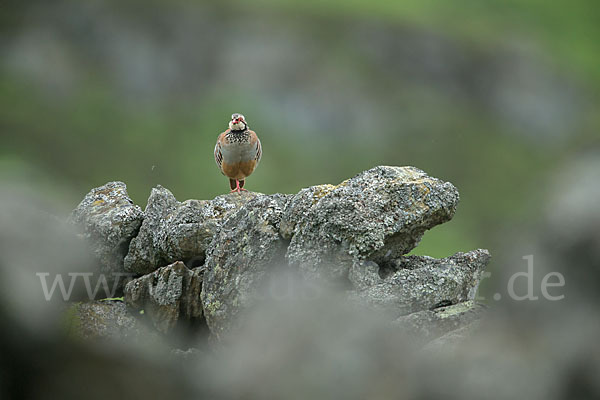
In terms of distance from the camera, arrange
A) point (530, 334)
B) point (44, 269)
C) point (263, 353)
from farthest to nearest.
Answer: point (44, 269) → point (530, 334) → point (263, 353)

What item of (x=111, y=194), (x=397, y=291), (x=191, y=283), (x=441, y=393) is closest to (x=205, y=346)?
(x=191, y=283)

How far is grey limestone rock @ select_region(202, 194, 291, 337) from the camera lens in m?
9.25

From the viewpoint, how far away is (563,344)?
3254mm

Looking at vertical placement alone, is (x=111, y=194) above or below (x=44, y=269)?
above

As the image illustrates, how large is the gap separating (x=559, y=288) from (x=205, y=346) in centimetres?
688

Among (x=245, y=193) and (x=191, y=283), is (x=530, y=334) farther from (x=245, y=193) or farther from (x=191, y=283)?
(x=245, y=193)

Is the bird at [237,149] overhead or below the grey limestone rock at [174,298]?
overhead

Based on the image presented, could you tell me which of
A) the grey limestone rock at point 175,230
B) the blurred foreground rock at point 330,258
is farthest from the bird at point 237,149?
the blurred foreground rock at point 330,258

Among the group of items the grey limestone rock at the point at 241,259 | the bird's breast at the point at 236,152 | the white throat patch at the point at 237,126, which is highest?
the white throat patch at the point at 237,126

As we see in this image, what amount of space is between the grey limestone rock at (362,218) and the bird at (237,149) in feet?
15.8

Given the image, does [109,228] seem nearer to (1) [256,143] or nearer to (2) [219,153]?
(2) [219,153]

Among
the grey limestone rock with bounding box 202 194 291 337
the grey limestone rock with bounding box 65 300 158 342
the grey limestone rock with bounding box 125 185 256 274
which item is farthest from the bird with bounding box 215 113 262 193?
the grey limestone rock with bounding box 65 300 158 342

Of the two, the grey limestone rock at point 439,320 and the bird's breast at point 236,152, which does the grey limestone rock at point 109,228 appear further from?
the grey limestone rock at point 439,320

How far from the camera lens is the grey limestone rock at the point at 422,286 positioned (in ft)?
26.9
